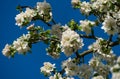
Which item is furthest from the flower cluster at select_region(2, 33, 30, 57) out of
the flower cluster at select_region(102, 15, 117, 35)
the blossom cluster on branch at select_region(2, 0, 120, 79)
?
the flower cluster at select_region(102, 15, 117, 35)

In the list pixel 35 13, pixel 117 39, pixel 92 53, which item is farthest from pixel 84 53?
pixel 35 13

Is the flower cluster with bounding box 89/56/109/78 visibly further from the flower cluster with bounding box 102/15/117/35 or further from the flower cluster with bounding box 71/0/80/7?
the flower cluster with bounding box 71/0/80/7

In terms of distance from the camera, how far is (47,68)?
15.4 m

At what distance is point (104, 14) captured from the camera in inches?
604

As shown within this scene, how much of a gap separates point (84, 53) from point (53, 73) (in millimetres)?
1335

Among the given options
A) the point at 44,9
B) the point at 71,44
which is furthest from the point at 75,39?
the point at 44,9

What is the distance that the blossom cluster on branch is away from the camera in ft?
42.0

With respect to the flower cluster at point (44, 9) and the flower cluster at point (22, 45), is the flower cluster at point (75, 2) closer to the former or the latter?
the flower cluster at point (44, 9)

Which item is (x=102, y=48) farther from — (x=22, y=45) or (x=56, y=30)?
(x=22, y=45)

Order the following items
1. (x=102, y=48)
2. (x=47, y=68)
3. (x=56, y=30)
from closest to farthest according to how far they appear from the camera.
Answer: (x=102, y=48) → (x=56, y=30) → (x=47, y=68)

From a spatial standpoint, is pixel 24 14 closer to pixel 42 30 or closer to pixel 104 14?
pixel 42 30

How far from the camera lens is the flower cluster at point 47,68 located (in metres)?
15.1

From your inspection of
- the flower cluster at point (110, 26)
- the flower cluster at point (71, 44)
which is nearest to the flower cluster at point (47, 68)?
the flower cluster at point (110, 26)

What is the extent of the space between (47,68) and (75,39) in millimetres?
3552
